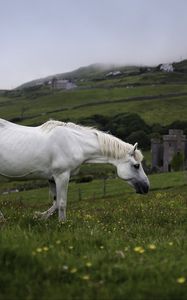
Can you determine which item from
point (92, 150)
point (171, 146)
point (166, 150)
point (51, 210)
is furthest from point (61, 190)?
point (171, 146)

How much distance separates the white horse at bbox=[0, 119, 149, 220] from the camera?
1170 cm

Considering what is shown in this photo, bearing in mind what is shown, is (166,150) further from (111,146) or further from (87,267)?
(87,267)

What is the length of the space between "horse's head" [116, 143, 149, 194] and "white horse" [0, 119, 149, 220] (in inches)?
3.3

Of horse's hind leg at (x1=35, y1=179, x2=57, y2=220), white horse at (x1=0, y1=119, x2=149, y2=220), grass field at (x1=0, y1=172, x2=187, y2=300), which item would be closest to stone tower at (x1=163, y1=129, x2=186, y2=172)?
white horse at (x1=0, y1=119, x2=149, y2=220)

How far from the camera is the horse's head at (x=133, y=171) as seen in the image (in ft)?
41.7

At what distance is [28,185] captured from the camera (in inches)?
3211

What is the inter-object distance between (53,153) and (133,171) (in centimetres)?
245

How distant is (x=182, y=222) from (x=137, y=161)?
2008 mm

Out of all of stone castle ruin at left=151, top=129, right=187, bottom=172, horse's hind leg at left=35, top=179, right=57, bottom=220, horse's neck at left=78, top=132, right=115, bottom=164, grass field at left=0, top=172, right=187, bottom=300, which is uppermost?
horse's neck at left=78, top=132, right=115, bottom=164

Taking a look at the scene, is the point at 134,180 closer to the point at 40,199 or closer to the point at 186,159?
the point at 40,199

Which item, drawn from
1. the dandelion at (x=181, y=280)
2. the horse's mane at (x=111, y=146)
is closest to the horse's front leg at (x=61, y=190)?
the horse's mane at (x=111, y=146)

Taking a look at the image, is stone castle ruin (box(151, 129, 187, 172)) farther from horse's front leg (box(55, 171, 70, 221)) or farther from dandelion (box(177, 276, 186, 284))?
dandelion (box(177, 276, 186, 284))

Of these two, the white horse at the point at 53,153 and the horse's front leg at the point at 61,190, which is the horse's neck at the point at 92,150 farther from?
the horse's front leg at the point at 61,190

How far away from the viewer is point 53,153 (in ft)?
38.4
